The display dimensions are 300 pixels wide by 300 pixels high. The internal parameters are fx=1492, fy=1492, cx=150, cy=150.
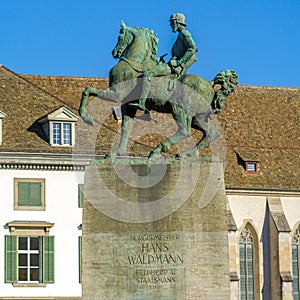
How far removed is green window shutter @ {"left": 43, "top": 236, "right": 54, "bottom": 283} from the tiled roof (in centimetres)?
358

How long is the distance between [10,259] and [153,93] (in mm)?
32106

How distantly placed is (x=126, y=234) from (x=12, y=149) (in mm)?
32359

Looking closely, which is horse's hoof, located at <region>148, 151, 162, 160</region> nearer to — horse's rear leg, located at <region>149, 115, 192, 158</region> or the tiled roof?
horse's rear leg, located at <region>149, 115, 192, 158</region>

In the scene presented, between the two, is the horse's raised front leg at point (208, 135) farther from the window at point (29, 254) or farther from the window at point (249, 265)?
the window at point (249, 265)

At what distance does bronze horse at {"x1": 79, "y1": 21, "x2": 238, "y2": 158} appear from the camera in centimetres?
2734

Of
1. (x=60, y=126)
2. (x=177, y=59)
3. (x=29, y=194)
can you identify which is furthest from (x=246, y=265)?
(x=177, y=59)

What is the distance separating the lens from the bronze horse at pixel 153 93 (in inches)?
1077

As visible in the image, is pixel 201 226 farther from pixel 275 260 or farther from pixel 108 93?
pixel 275 260

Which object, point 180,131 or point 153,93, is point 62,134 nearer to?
point 180,131

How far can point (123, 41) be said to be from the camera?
90.9 ft

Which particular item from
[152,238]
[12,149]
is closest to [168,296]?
[152,238]

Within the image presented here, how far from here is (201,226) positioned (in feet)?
87.6

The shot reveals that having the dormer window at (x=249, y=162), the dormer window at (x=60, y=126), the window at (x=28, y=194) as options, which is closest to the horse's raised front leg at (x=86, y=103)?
the window at (x=28, y=194)

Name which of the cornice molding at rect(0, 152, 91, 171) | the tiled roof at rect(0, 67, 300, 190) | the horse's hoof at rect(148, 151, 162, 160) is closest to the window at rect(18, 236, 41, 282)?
the cornice molding at rect(0, 152, 91, 171)
